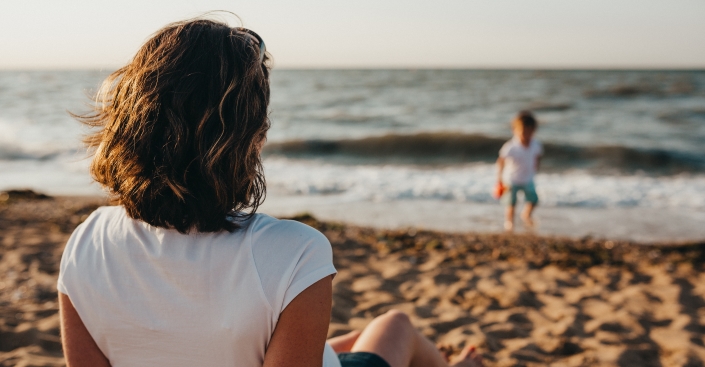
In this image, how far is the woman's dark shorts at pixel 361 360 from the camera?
6.02 feet

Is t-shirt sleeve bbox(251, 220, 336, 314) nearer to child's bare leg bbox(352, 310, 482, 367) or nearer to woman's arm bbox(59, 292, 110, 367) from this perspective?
woman's arm bbox(59, 292, 110, 367)

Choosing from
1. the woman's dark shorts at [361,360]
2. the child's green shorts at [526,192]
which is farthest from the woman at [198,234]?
the child's green shorts at [526,192]

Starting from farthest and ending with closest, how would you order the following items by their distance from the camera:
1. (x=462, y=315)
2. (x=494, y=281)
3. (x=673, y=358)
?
1. (x=494, y=281)
2. (x=462, y=315)
3. (x=673, y=358)

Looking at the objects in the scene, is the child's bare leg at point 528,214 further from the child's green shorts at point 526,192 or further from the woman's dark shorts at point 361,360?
the woman's dark shorts at point 361,360

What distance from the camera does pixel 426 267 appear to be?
15.1ft

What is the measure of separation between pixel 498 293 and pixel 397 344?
7.27 ft

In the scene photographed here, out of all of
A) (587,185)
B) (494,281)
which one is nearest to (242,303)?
(494,281)

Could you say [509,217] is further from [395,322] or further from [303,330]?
[303,330]

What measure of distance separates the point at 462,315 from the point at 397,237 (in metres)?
1.91

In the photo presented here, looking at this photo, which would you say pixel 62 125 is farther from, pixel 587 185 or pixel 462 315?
pixel 462 315

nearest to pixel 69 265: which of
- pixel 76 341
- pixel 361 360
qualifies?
pixel 76 341

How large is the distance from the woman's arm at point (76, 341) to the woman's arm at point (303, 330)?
1.56ft

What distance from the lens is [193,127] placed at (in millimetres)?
1161

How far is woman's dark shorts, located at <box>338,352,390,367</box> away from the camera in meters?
1.84
